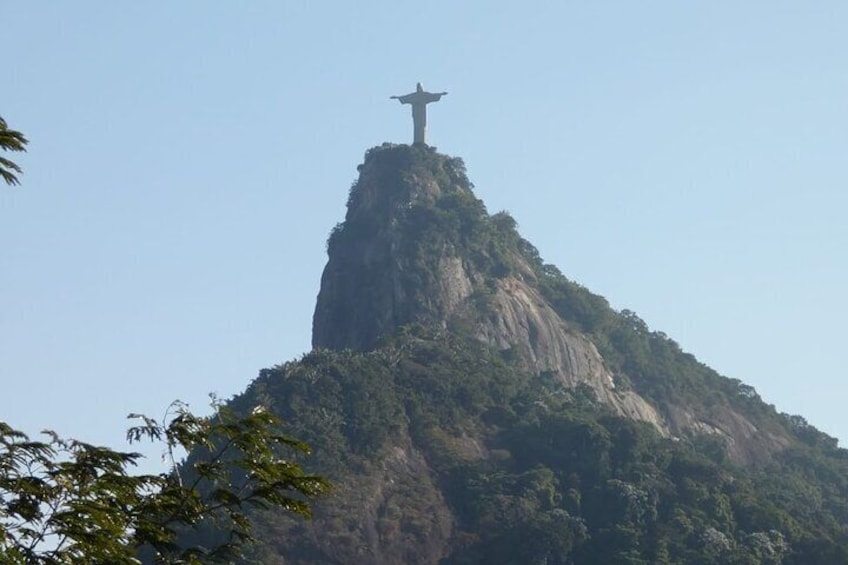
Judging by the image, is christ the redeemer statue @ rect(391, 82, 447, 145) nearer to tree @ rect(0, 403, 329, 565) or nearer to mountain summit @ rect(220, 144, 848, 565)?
mountain summit @ rect(220, 144, 848, 565)

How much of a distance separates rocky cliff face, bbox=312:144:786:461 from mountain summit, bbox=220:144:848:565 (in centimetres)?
16

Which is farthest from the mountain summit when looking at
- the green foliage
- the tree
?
the tree

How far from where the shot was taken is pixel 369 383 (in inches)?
3994

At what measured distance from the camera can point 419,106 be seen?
121125 mm

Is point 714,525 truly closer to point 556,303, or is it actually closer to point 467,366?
point 467,366

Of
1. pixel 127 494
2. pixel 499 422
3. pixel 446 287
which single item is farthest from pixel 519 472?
pixel 127 494

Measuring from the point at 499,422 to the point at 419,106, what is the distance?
2728 centimetres

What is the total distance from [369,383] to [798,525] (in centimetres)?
2669

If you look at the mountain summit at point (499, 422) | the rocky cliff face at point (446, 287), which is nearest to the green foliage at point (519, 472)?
the mountain summit at point (499, 422)

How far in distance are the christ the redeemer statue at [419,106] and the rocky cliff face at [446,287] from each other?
138cm

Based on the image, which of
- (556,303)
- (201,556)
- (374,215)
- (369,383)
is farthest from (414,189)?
(201,556)

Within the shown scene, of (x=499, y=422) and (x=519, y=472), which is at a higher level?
(x=499, y=422)

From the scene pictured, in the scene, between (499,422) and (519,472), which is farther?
(499,422)

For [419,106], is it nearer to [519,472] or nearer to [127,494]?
[519,472]
